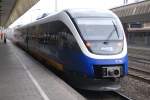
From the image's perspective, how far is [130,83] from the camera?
1552cm

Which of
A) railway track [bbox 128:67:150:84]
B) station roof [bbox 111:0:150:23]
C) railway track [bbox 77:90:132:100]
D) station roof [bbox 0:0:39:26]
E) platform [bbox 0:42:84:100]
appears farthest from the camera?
station roof [bbox 111:0:150:23]

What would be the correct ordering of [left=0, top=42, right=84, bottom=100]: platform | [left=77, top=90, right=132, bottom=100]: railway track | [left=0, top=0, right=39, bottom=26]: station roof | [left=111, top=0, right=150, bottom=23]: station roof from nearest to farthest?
[left=0, top=42, right=84, bottom=100]: platform → [left=77, top=90, right=132, bottom=100]: railway track → [left=0, top=0, right=39, bottom=26]: station roof → [left=111, top=0, right=150, bottom=23]: station roof

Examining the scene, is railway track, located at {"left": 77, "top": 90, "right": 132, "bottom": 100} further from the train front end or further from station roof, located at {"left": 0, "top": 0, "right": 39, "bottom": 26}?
station roof, located at {"left": 0, "top": 0, "right": 39, "bottom": 26}

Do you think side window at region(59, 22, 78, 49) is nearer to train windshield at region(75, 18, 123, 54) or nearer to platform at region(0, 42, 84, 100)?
train windshield at region(75, 18, 123, 54)

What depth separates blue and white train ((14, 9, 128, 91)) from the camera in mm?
11906

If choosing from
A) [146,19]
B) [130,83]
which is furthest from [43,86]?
[146,19]

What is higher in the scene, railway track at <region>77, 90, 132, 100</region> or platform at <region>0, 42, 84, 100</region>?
platform at <region>0, 42, 84, 100</region>

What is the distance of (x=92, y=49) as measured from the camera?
12219 mm

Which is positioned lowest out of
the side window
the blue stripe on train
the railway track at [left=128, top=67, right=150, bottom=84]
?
the railway track at [left=128, top=67, right=150, bottom=84]

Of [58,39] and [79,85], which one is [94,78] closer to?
[79,85]

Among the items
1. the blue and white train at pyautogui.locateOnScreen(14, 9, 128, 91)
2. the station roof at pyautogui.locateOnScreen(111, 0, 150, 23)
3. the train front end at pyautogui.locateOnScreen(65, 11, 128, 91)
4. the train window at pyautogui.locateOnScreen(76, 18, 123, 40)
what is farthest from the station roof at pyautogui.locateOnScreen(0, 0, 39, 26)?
the train front end at pyautogui.locateOnScreen(65, 11, 128, 91)

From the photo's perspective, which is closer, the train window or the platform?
the platform

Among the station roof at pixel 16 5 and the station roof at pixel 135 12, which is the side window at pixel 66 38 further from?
the station roof at pixel 135 12

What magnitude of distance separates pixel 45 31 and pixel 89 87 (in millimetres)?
7213
